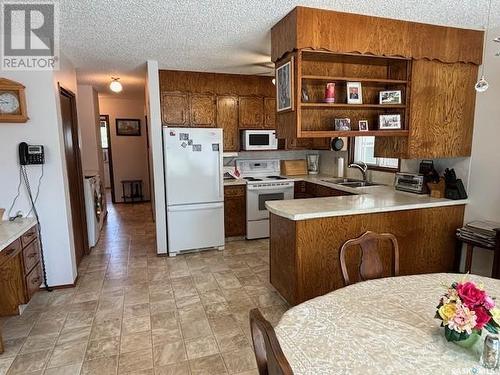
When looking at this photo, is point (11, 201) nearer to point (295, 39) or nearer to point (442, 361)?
point (295, 39)

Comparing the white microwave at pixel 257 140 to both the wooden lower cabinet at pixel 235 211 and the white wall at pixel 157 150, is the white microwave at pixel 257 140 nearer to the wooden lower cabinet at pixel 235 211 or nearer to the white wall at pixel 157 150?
the wooden lower cabinet at pixel 235 211

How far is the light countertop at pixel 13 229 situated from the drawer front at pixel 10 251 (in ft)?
0.14

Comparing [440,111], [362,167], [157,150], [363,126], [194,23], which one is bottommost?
[362,167]

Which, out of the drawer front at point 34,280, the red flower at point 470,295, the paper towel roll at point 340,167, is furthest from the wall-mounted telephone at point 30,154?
the paper towel roll at point 340,167

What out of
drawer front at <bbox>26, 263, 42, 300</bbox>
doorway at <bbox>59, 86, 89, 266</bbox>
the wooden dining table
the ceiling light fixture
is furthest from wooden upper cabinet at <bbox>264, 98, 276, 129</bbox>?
the wooden dining table

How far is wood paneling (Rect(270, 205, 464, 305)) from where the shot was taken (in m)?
2.57

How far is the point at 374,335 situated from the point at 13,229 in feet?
9.11

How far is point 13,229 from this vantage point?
8.45ft

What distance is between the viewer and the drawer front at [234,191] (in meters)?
4.49

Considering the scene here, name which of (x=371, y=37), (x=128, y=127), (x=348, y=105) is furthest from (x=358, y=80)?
(x=128, y=127)

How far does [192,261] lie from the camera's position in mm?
3965

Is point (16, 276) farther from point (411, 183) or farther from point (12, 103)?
point (411, 183)

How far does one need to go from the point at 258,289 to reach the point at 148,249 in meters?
1.97

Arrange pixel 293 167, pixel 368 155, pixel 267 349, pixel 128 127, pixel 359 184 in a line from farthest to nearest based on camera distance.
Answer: pixel 128 127 → pixel 293 167 → pixel 368 155 → pixel 359 184 → pixel 267 349
